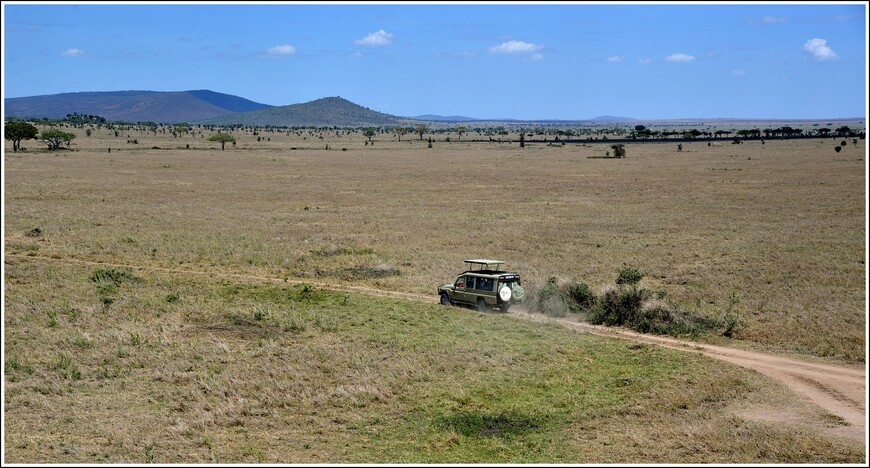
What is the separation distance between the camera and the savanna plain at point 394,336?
18.8 metres

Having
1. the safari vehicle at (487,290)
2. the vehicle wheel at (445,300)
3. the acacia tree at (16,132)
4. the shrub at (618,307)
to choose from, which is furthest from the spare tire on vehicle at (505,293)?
the acacia tree at (16,132)

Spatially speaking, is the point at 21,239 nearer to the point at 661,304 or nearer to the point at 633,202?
the point at 661,304

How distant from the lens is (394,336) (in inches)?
1076

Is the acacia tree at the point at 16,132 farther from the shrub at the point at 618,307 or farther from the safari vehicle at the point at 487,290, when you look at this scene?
the shrub at the point at 618,307

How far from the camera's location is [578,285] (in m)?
33.1

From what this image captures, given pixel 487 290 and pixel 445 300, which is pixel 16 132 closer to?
pixel 445 300

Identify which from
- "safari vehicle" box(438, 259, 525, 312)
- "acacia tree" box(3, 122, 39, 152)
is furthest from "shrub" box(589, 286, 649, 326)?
"acacia tree" box(3, 122, 39, 152)

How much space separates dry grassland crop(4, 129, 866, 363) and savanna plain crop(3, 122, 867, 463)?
10.0 inches

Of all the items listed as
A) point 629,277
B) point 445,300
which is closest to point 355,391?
point 445,300

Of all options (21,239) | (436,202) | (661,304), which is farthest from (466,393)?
(436,202)

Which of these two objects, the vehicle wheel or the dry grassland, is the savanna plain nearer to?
the dry grassland

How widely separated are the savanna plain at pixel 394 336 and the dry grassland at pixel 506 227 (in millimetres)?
255

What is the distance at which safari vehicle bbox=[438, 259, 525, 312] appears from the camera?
30.5 meters

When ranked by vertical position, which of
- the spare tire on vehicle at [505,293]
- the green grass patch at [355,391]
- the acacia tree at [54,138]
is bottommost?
the green grass patch at [355,391]
